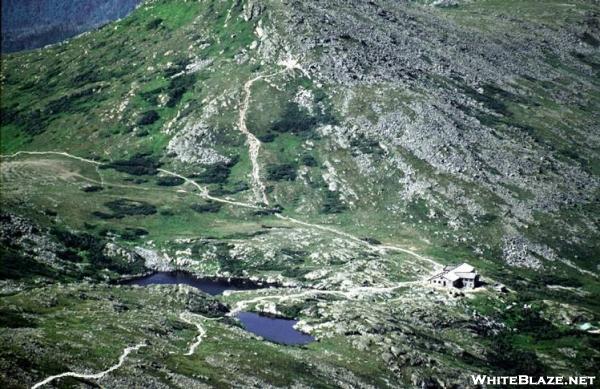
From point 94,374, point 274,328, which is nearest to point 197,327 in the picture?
point 274,328

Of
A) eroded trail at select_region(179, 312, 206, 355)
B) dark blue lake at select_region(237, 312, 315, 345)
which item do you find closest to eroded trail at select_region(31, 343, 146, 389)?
eroded trail at select_region(179, 312, 206, 355)

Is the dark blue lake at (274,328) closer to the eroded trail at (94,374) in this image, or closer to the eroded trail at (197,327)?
the eroded trail at (197,327)

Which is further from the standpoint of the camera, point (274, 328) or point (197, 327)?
point (274, 328)

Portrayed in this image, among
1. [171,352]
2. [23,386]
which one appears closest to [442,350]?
[171,352]

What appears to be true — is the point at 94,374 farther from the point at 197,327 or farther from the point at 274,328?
the point at 274,328

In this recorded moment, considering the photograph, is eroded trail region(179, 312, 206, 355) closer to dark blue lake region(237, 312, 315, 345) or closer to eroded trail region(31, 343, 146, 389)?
eroded trail region(31, 343, 146, 389)

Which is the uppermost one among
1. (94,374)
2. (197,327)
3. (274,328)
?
(94,374)

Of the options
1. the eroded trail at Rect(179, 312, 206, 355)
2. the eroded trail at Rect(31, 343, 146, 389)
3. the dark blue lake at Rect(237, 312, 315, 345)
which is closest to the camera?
the eroded trail at Rect(31, 343, 146, 389)

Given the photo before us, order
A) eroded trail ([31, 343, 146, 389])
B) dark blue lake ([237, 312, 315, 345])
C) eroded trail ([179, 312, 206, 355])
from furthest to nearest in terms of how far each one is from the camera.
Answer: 1. dark blue lake ([237, 312, 315, 345])
2. eroded trail ([179, 312, 206, 355])
3. eroded trail ([31, 343, 146, 389])
